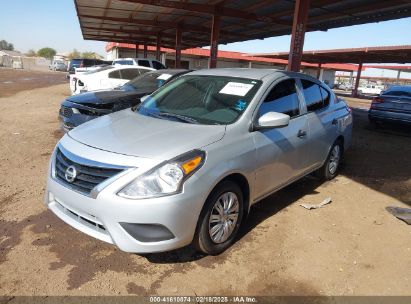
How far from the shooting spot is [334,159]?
6.00 meters

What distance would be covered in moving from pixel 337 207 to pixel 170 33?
990 inches

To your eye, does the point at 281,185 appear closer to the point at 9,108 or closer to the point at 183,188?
the point at 183,188

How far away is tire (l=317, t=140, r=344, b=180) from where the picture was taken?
5.77 metres

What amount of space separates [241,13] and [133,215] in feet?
48.7

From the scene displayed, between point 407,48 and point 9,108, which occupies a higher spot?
point 407,48

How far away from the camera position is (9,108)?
40.2 ft

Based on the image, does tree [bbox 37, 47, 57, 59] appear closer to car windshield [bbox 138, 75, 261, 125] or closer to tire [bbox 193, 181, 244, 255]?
car windshield [bbox 138, 75, 261, 125]

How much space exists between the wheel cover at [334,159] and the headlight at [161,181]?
3.51 metres

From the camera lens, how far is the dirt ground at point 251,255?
3.12 meters

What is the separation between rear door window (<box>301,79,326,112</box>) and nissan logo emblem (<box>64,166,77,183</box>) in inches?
122

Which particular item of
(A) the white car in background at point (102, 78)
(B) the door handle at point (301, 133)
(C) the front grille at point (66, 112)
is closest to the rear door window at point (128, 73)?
(A) the white car in background at point (102, 78)

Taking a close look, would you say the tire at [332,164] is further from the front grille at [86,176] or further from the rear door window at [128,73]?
→ the rear door window at [128,73]

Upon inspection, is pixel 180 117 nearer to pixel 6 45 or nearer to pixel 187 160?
pixel 187 160

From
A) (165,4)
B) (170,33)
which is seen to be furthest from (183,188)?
(170,33)
